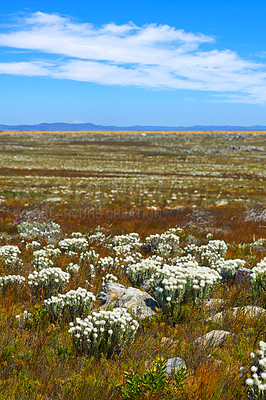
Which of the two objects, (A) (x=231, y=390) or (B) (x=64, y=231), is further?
(B) (x=64, y=231)

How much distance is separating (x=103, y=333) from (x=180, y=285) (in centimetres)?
147

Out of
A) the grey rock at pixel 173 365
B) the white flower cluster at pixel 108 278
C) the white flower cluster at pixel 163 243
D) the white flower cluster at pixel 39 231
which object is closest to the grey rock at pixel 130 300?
the white flower cluster at pixel 108 278

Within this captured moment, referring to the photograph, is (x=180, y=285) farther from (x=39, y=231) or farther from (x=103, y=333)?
(x=39, y=231)

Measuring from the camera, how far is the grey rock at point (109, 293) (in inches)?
212

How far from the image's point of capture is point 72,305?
15.1ft

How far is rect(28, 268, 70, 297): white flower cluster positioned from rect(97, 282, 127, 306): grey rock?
71cm

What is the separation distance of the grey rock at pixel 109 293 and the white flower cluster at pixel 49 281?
27.9 inches

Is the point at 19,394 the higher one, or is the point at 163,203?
the point at 19,394

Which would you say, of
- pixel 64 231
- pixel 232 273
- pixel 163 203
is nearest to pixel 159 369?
pixel 232 273

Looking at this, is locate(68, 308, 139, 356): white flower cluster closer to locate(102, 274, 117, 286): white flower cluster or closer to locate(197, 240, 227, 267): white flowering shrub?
locate(102, 274, 117, 286): white flower cluster

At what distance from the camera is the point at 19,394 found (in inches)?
109

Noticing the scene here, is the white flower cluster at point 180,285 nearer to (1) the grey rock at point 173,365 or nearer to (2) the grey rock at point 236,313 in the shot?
(2) the grey rock at point 236,313

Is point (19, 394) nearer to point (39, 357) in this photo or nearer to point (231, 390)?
point (39, 357)

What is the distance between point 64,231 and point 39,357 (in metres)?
10.7
